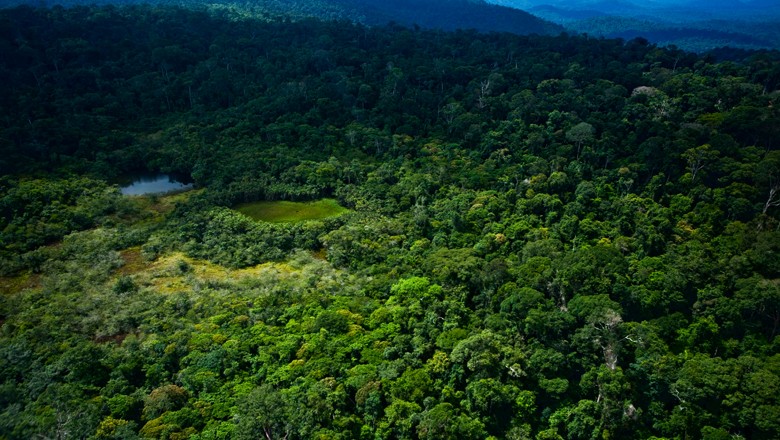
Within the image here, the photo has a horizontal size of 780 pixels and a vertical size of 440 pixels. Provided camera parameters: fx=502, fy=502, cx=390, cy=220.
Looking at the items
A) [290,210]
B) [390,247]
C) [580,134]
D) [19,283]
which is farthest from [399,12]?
[19,283]

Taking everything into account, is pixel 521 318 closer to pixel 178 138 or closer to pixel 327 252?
pixel 327 252

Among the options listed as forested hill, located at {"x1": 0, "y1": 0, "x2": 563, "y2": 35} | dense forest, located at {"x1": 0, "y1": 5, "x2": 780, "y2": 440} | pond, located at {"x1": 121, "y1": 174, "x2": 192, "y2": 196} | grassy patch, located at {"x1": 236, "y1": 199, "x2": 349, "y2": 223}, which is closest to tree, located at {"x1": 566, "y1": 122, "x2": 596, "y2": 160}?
dense forest, located at {"x1": 0, "y1": 5, "x2": 780, "y2": 440}

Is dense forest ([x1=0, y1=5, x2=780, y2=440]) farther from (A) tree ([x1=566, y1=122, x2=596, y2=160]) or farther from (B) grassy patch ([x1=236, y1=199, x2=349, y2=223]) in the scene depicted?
(B) grassy patch ([x1=236, y1=199, x2=349, y2=223])

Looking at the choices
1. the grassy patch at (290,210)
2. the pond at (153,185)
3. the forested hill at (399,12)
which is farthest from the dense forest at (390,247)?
the forested hill at (399,12)

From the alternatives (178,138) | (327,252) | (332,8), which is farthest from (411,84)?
(332,8)

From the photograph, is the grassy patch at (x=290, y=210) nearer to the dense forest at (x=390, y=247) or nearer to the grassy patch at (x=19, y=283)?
the dense forest at (x=390, y=247)
